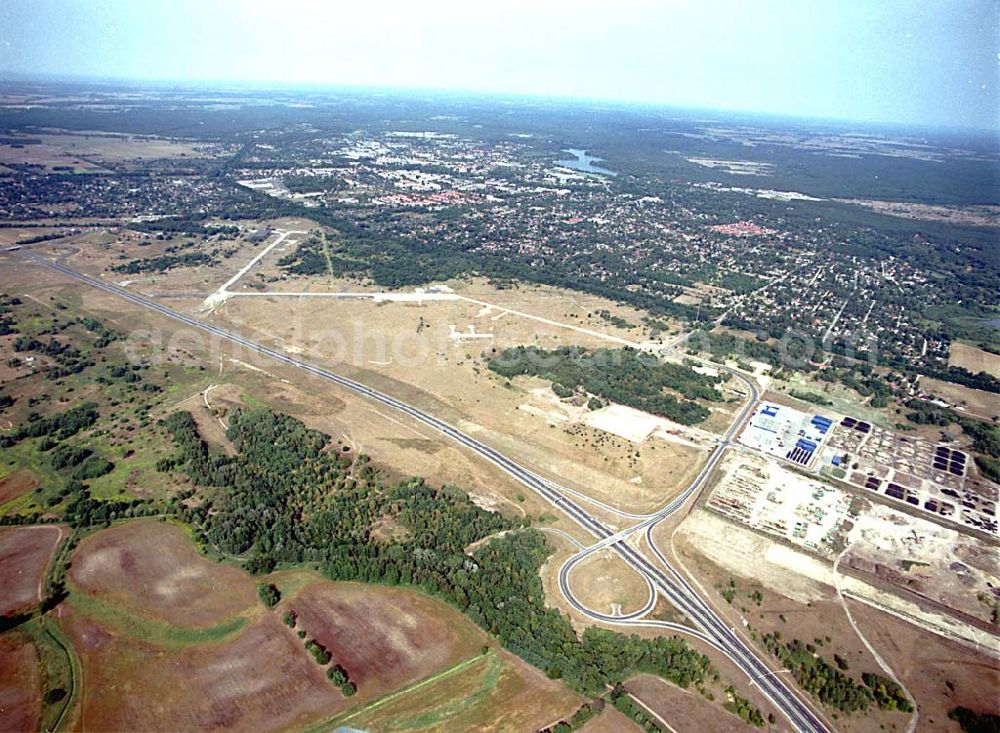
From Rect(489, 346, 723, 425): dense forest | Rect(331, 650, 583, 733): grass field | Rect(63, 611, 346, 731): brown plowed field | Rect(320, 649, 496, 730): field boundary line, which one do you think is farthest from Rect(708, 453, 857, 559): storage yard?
Rect(63, 611, 346, 731): brown plowed field

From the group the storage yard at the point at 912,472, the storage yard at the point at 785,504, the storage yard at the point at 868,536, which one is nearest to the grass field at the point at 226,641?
the storage yard at the point at 785,504

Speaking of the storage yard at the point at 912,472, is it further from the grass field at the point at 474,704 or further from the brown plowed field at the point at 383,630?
the brown plowed field at the point at 383,630

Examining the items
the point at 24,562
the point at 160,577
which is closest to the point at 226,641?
the point at 160,577

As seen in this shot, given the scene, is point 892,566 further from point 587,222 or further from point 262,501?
point 587,222

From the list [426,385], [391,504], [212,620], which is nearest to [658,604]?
[391,504]

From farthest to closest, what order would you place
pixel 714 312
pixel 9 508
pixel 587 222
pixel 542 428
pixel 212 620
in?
pixel 587 222 < pixel 714 312 < pixel 542 428 < pixel 9 508 < pixel 212 620

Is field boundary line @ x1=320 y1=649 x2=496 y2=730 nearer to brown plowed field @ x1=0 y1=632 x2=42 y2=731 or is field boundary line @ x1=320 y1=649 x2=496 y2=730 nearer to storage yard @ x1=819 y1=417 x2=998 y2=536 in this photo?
brown plowed field @ x1=0 y1=632 x2=42 y2=731
